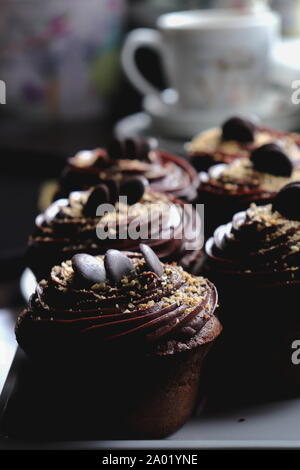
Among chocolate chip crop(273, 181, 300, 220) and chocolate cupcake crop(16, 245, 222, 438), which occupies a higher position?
chocolate chip crop(273, 181, 300, 220)

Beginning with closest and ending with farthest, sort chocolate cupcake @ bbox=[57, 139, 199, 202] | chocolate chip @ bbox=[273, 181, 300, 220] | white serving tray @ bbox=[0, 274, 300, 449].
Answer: white serving tray @ bbox=[0, 274, 300, 449] → chocolate chip @ bbox=[273, 181, 300, 220] → chocolate cupcake @ bbox=[57, 139, 199, 202]

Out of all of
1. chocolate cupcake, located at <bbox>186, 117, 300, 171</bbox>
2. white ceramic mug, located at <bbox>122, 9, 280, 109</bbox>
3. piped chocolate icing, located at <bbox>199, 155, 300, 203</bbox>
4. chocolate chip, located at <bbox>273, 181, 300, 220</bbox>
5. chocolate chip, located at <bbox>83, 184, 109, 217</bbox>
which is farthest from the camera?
white ceramic mug, located at <bbox>122, 9, 280, 109</bbox>

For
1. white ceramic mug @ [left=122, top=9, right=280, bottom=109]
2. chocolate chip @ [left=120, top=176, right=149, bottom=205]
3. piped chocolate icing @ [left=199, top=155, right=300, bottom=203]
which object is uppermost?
white ceramic mug @ [left=122, top=9, right=280, bottom=109]

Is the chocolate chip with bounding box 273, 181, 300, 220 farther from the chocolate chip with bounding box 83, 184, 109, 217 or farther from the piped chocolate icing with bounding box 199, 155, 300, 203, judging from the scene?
the chocolate chip with bounding box 83, 184, 109, 217

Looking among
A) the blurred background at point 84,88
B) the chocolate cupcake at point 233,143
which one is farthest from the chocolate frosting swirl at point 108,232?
the blurred background at point 84,88

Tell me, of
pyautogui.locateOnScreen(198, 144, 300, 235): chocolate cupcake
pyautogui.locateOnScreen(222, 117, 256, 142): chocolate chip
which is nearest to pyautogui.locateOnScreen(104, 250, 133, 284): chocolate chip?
pyautogui.locateOnScreen(198, 144, 300, 235): chocolate cupcake

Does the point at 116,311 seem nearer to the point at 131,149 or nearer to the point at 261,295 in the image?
the point at 261,295

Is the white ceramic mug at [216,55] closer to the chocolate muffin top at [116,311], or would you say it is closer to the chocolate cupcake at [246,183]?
the chocolate cupcake at [246,183]
